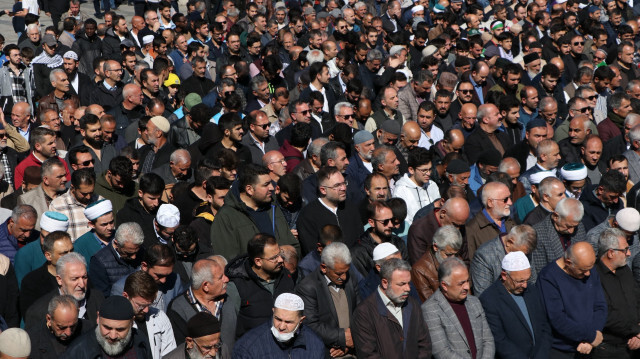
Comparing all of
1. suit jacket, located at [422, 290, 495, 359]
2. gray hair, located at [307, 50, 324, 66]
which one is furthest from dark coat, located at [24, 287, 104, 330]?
gray hair, located at [307, 50, 324, 66]

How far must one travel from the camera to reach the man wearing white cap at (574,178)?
32.1 ft

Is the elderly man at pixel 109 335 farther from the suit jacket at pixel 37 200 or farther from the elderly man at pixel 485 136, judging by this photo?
the elderly man at pixel 485 136

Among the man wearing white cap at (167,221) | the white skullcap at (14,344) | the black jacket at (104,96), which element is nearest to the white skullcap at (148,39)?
the black jacket at (104,96)

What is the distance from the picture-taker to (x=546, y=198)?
29.8ft

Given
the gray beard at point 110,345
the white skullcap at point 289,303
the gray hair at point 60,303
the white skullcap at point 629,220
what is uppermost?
the gray hair at point 60,303

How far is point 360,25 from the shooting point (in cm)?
1916

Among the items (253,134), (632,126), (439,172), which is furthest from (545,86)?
(253,134)

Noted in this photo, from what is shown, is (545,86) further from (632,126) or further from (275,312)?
(275,312)

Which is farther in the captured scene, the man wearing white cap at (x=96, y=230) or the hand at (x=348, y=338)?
the man wearing white cap at (x=96, y=230)

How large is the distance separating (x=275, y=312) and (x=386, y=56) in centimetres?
988

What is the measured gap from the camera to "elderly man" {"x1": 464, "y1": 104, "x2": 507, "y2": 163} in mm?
11578

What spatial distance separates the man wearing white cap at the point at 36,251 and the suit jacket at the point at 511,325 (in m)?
3.87

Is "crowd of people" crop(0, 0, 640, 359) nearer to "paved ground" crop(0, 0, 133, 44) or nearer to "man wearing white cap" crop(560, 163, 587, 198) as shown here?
"man wearing white cap" crop(560, 163, 587, 198)

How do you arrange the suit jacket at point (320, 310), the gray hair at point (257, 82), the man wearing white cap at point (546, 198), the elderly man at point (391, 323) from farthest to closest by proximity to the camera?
the gray hair at point (257, 82)
the man wearing white cap at point (546, 198)
the suit jacket at point (320, 310)
the elderly man at point (391, 323)
